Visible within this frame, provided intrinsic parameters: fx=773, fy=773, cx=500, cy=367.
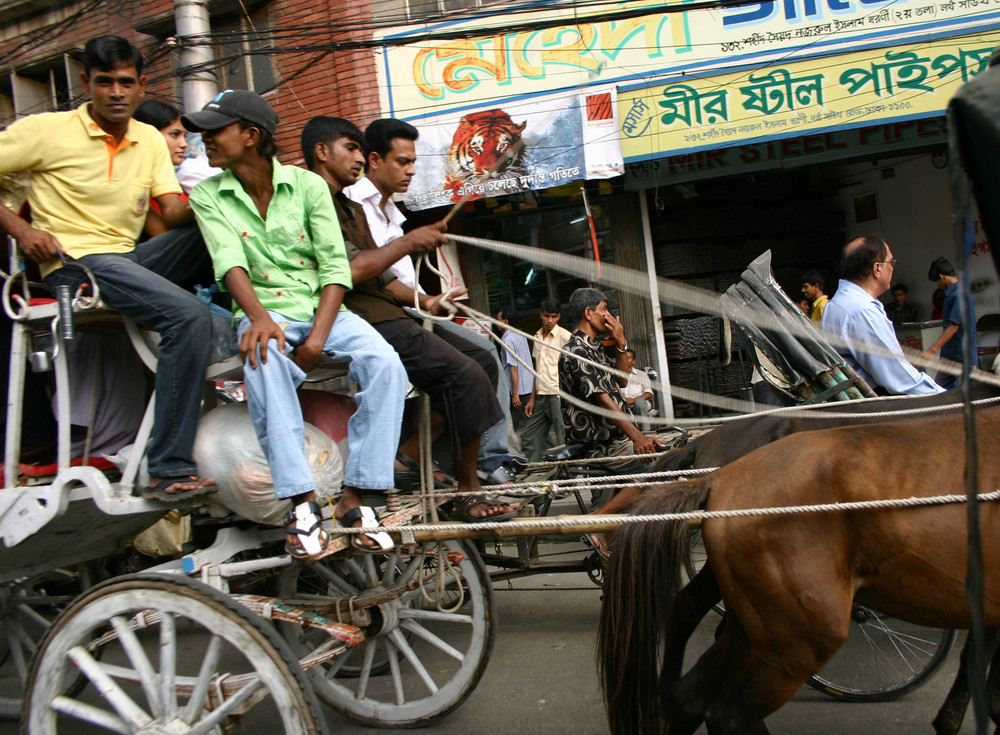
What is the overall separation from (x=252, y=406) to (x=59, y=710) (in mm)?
1164

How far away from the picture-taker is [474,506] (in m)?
3.22

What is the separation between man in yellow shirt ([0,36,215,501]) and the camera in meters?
2.76

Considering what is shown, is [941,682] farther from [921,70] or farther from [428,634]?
[921,70]

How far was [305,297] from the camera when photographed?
2.94 metres

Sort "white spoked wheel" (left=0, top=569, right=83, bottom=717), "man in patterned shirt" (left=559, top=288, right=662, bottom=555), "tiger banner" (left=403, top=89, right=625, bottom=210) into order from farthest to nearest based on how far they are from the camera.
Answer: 1. "tiger banner" (left=403, top=89, right=625, bottom=210)
2. "man in patterned shirt" (left=559, top=288, right=662, bottom=555)
3. "white spoked wheel" (left=0, top=569, right=83, bottom=717)

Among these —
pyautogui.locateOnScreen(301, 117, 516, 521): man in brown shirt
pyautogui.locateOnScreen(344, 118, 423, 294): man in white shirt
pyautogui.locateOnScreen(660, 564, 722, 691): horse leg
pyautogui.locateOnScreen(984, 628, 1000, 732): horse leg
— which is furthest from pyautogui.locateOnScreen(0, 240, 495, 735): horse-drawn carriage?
pyautogui.locateOnScreen(984, 628, 1000, 732): horse leg

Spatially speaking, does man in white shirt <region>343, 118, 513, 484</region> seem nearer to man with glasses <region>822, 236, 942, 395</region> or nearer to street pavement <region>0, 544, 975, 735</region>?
street pavement <region>0, 544, 975, 735</region>

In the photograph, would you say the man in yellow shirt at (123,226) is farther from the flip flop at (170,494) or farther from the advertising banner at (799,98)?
the advertising banner at (799,98)

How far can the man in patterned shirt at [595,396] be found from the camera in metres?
4.52

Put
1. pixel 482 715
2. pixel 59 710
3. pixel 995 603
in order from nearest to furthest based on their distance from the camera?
pixel 995 603
pixel 59 710
pixel 482 715

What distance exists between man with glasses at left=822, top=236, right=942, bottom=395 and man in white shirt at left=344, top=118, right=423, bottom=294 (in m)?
2.23

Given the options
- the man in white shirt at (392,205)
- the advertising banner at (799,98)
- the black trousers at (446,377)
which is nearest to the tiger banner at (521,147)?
the advertising banner at (799,98)

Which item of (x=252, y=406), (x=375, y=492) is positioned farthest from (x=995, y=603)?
(x=252, y=406)

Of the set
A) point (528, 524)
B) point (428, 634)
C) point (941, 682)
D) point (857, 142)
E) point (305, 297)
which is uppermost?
point (857, 142)
